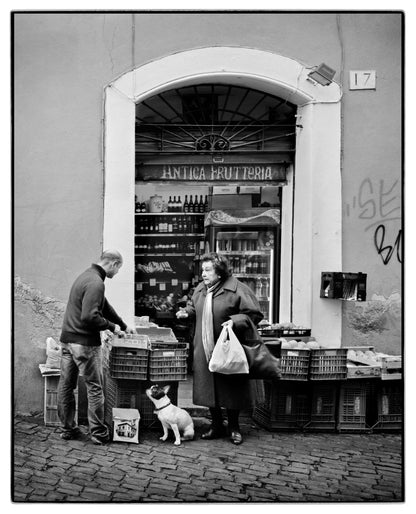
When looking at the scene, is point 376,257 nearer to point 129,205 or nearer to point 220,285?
point 220,285

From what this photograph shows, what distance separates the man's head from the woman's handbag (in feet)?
4.70

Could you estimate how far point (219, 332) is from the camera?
6090mm

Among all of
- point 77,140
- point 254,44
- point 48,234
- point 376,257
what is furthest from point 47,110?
point 376,257

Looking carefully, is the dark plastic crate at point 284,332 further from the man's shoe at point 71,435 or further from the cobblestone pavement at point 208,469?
the man's shoe at point 71,435

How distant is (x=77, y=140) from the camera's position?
6461 millimetres

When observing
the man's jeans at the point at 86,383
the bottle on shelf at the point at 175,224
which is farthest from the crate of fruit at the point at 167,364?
the bottle on shelf at the point at 175,224

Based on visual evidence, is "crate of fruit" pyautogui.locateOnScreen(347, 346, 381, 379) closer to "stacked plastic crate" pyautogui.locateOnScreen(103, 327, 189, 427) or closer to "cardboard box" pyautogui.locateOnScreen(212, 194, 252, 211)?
"stacked plastic crate" pyautogui.locateOnScreen(103, 327, 189, 427)

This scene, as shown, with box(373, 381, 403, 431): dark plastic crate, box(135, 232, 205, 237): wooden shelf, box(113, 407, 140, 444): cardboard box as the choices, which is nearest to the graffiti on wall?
box(373, 381, 403, 431): dark plastic crate

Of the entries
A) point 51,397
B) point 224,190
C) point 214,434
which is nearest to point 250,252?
point 224,190

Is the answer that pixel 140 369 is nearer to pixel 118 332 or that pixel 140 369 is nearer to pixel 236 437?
pixel 118 332

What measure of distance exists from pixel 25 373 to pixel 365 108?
449 centimetres

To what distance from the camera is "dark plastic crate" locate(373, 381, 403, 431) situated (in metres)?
6.47

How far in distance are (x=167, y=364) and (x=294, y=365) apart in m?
1.27

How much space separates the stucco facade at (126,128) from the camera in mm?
Answer: 6375
